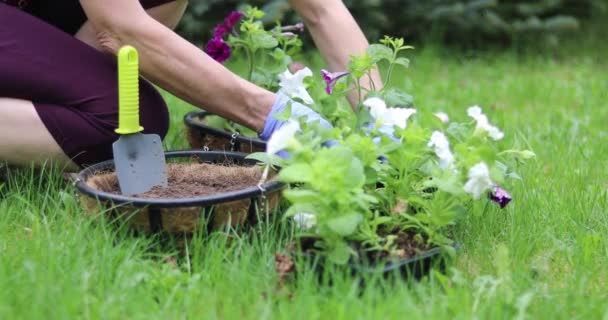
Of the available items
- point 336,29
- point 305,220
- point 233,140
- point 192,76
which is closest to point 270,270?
point 305,220

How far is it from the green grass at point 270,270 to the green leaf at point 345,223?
3.6 inches

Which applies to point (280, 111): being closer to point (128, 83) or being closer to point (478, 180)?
point (128, 83)

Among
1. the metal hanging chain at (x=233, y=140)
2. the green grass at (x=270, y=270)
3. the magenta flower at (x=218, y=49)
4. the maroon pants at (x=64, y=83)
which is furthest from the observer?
the magenta flower at (x=218, y=49)

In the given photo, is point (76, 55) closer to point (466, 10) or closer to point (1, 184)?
point (1, 184)

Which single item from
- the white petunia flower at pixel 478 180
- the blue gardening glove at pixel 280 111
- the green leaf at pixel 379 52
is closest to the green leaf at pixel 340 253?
the white petunia flower at pixel 478 180

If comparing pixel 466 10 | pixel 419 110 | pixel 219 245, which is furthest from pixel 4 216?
pixel 466 10

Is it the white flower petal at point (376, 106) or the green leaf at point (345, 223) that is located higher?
the white flower petal at point (376, 106)

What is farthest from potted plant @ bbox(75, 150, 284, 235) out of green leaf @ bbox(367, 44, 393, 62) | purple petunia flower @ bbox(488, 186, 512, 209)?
purple petunia flower @ bbox(488, 186, 512, 209)

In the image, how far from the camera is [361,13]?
165 inches

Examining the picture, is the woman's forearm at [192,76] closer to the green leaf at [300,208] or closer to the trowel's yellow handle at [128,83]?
the trowel's yellow handle at [128,83]

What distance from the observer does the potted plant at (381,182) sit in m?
1.42

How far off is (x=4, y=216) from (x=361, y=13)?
2763 millimetres

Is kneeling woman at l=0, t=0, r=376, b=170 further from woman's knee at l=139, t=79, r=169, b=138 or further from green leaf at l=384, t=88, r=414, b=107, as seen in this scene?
green leaf at l=384, t=88, r=414, b=107

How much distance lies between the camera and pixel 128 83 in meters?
1.59
